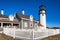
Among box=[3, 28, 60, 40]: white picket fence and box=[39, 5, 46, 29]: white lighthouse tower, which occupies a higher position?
box=[39, 5, 46, 29]: white lighthouse tower

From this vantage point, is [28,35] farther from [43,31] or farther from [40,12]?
[40,12]

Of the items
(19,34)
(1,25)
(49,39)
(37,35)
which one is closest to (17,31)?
(19,34)

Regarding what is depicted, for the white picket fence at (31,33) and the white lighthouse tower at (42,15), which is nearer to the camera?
the white picket fence at (31,33)

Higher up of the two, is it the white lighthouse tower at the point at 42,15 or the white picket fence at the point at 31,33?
the white lighthouse tower at the point at 42,15

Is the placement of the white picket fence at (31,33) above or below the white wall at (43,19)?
below

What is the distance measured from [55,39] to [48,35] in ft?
5.20

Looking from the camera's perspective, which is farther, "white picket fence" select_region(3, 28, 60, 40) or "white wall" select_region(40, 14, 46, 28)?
Answer: "white wall" select_region(40, 14, 46, 28)

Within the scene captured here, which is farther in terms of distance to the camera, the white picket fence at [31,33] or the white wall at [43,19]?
the white wall at [43,19]

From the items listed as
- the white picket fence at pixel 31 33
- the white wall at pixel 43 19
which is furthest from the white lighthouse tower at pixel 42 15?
the white picket fence at pixel 31 33

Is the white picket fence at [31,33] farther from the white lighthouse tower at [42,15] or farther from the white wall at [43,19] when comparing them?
the white lighthouse tower at [42,15]

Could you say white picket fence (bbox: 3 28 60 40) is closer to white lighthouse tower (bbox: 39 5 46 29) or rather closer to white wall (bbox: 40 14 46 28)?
white wall (bbox: 40 14 46 28)

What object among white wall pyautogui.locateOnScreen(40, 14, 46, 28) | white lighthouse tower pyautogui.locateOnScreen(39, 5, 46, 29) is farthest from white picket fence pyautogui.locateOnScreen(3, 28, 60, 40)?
white lighthouse tower pyautogui.locateOnScreen(39, 5, 46, 29)

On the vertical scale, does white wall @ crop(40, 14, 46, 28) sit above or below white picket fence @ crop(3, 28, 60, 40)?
above

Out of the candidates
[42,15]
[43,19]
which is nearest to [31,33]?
[43,19]
